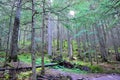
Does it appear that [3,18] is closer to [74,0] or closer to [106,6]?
[74,0]

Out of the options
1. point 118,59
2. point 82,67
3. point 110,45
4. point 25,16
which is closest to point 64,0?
point 25,16

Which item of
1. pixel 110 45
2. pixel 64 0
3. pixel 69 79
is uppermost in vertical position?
pixel 64 0

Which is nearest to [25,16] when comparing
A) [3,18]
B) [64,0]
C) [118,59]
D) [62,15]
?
[3,18]

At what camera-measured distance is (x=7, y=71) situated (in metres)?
9.09

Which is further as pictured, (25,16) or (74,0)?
(25,16)

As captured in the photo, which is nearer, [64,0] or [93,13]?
[64,0]

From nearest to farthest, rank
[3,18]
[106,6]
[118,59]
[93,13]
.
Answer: [106,6]
[93,13]
[3,18]
[118,59]

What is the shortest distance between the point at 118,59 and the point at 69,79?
16.6m

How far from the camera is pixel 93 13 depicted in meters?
11.4

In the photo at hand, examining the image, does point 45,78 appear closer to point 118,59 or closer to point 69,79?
point 69,79

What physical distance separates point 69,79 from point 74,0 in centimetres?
432

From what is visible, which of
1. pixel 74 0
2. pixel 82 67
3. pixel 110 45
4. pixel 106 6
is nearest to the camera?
pixel 74 0

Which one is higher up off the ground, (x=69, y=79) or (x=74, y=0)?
(x=74, y=0)

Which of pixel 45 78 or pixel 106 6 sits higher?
pixel 106 6
